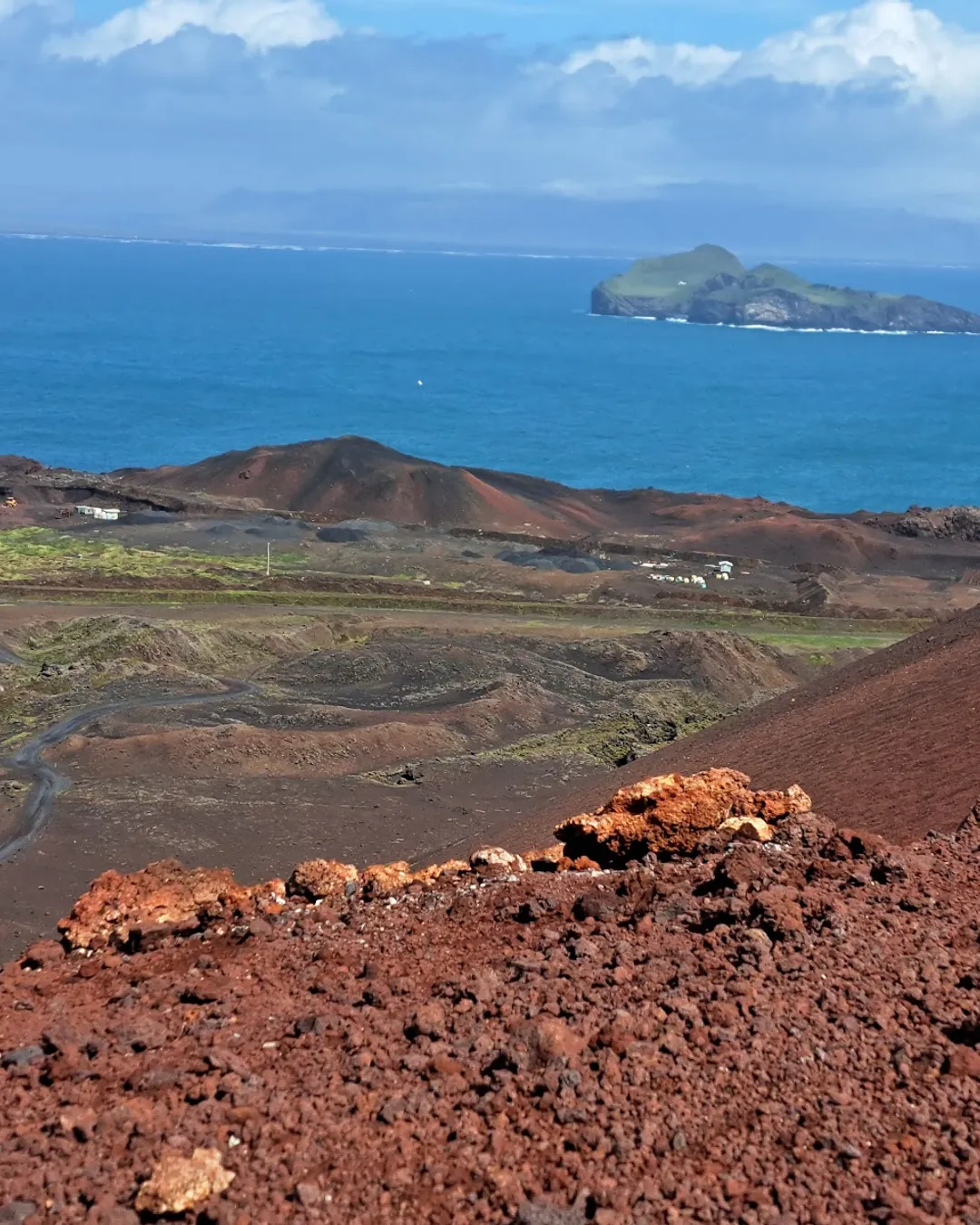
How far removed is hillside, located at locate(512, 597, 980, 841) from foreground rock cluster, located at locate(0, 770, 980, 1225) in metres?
5.53

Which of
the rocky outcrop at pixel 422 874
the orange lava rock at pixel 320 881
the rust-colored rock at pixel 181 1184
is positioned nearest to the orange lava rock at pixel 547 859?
the rocky outcrop at pixel 422 874

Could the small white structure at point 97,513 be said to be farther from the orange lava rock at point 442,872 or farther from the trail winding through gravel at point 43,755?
the orange lava rock at point 442,872

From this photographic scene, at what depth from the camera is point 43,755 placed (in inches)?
1387

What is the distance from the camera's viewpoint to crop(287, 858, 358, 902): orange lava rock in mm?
15328

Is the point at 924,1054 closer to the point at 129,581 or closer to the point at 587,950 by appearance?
the point at 587,950

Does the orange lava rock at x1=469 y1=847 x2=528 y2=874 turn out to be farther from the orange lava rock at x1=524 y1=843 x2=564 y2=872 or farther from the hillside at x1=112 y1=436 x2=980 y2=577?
the hillside at x1=112 y1=436 x2=980 y2=577

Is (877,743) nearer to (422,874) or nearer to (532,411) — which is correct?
(422,874)

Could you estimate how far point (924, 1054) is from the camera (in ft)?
32.8

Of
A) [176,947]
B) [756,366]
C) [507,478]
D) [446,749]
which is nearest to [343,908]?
[176,947]

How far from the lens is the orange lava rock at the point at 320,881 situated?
1533 cm

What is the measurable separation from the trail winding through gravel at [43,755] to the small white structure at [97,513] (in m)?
28.8

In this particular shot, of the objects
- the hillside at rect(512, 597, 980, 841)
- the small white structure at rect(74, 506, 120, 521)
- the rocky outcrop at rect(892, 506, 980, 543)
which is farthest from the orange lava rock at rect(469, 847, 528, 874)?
the rocky outcrop at rect(892, 506, 980, 543)

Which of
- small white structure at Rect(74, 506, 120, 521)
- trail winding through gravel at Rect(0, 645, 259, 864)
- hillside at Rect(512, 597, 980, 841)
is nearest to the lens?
hillside at Rect(512, 597, 980, 841)

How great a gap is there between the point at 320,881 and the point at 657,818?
3666 mm
